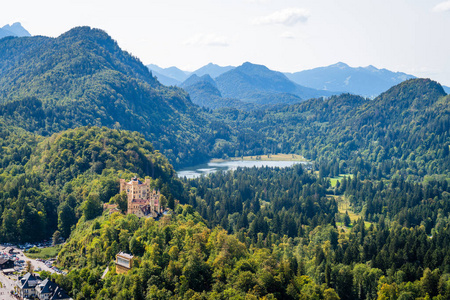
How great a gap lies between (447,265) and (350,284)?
18267 mm

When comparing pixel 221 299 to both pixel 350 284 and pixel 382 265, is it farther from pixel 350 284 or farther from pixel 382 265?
pixel 382 265

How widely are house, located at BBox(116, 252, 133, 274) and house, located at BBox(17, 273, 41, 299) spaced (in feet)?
44.1

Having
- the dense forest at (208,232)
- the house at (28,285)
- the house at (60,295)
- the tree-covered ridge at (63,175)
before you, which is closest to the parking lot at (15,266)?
the house at (28,285)

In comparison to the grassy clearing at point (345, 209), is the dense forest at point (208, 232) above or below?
above

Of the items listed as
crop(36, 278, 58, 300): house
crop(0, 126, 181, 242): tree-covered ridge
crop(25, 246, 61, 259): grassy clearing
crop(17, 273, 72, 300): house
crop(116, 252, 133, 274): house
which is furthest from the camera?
crop(0, 126, 181, 242): tree-covered ridge

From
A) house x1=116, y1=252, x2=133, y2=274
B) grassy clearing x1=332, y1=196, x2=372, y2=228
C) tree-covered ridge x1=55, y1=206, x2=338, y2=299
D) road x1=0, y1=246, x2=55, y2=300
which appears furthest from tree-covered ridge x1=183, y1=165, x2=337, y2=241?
road x1=0, y1=246, x2=55, y2=300

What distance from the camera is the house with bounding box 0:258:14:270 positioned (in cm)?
9677

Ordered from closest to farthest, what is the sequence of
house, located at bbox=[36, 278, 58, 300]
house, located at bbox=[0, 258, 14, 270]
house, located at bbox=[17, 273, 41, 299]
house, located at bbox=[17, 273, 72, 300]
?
house, located at bbox=[36, 278, 58, 300] → house, located at bbox=[17, 273, 72, 300] → house, located at bbox=[17, 273, 41, 299] → house, located at bbox=[0, 258, 14, 270]

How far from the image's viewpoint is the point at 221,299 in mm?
72188

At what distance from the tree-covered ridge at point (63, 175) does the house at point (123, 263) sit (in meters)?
28.0

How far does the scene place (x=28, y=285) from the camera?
3287 inches

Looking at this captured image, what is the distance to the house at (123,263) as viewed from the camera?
8228 cm

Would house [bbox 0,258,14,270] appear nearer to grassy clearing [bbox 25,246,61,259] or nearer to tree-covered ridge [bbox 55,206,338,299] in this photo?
grassy clearing [bbox 25,246,61,259]

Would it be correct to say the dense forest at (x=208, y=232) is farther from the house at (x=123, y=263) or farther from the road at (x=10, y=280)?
the road at (x=10, y=280)
